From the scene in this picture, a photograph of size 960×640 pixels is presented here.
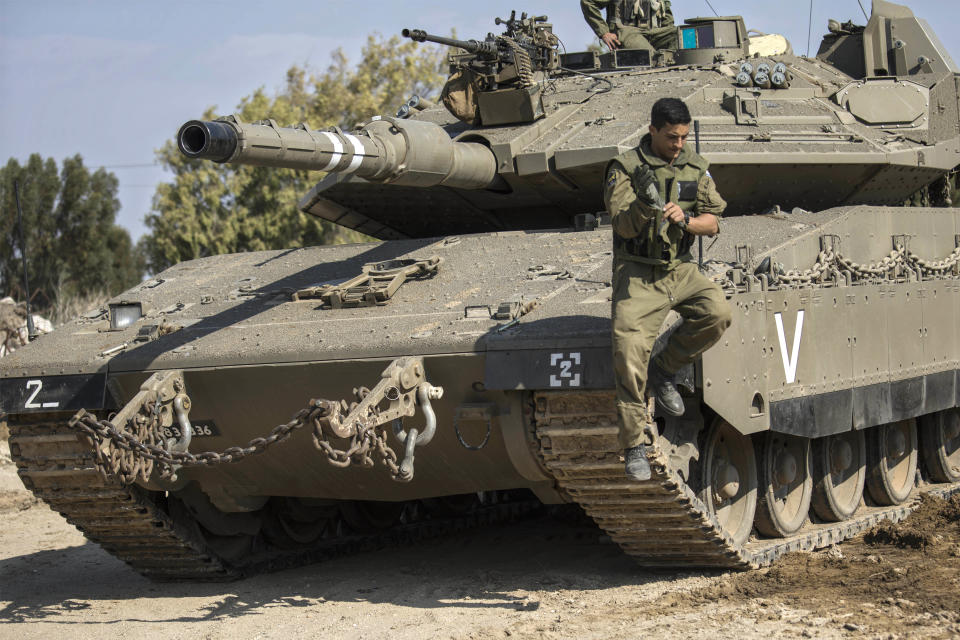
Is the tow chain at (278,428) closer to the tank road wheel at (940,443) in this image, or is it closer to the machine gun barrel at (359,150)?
the machine gun barrel at (359,150)

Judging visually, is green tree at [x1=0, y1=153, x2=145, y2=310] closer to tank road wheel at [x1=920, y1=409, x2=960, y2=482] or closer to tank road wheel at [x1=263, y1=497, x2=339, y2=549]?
tank road wheel at [x1=263, y1=497, x2=339, y2=549]

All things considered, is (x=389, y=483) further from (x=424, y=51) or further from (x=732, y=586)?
(x=424, y=51)

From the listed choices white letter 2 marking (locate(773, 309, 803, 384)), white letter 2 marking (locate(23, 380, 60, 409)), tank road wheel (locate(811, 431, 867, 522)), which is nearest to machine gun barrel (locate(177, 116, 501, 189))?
white letter 2 marking (locate(773, 309, 803, 384))

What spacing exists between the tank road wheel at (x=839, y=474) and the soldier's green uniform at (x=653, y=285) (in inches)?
114

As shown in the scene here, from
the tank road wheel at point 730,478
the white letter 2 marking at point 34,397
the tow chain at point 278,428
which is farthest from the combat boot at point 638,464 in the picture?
the white letter 2 marking at point 34,397

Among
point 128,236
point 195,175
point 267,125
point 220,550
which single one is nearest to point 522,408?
point 267,125

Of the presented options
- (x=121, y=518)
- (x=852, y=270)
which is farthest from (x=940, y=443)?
(x=121, y=518)

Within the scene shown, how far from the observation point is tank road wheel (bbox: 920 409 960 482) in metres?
11.0

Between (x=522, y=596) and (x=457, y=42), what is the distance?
349cm

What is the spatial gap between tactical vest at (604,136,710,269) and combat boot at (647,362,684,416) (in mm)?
571

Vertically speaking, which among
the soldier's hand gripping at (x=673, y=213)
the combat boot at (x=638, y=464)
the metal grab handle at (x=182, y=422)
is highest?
the soldier's hand gripping at (x=673, y=213)

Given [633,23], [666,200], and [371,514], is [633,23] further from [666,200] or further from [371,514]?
[666,200]

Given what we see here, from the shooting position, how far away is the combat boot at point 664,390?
712 centimetres

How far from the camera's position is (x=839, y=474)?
32.5 feet
